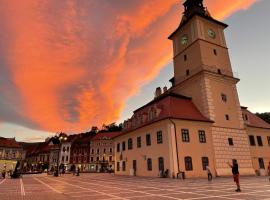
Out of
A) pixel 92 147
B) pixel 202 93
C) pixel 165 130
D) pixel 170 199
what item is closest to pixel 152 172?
pixel 165 130

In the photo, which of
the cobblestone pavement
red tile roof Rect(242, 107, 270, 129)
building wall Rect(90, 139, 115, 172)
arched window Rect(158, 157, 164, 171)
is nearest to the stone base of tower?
red tile roof Rect(242, 107, 270, 129)

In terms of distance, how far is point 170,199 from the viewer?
10008 millimetres

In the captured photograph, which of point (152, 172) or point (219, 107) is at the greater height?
point (219, 107)

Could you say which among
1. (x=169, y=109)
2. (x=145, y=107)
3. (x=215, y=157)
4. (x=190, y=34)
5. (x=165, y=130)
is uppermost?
(x=190, y=34)

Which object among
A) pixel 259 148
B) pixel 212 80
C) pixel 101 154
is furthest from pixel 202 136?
pixel 101 154

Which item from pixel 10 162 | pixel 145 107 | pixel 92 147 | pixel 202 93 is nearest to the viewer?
pixel 202 93

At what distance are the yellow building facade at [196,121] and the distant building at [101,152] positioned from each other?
1762 inches

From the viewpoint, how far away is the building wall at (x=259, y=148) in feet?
117

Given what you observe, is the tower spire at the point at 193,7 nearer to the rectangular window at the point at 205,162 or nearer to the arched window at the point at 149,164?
the rectangular window at the point at 205,162

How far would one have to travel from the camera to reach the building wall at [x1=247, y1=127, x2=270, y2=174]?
117ft

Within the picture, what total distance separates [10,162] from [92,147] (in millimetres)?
29586

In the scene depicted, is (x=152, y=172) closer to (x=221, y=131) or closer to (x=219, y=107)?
(x=221, y=131)

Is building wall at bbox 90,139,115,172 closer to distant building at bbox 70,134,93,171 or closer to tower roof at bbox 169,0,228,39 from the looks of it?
distant building at bbox 70,134,93,171

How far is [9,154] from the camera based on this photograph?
81375mm
